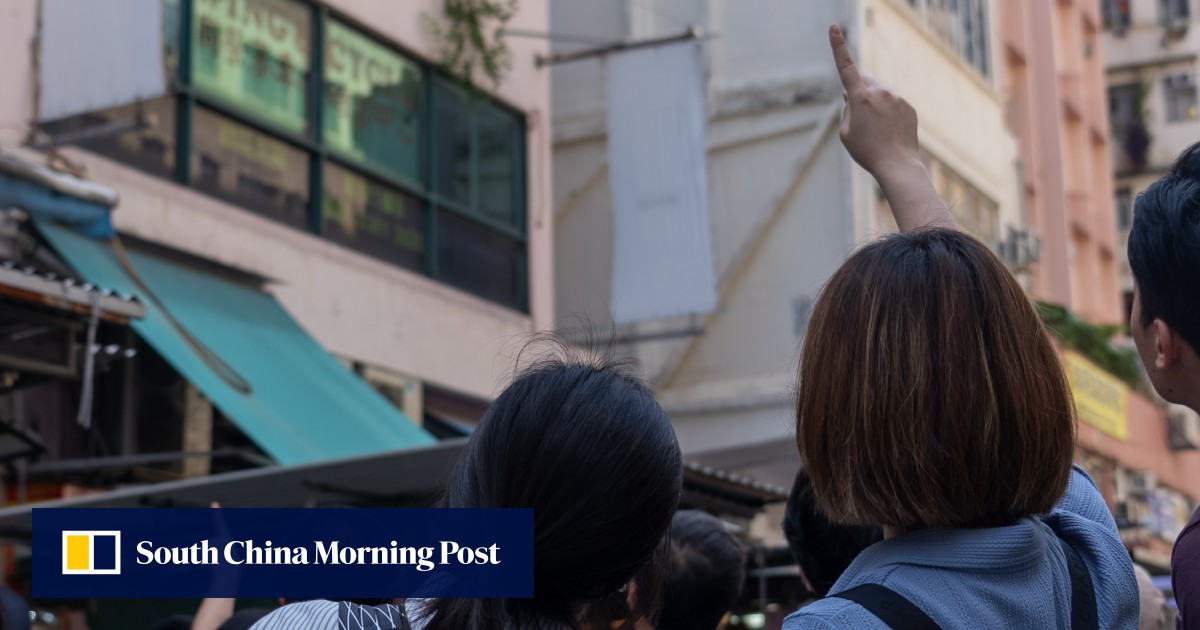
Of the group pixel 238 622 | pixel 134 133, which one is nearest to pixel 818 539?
pixel 238 622

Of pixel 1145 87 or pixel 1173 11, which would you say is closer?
pixel 1173 11

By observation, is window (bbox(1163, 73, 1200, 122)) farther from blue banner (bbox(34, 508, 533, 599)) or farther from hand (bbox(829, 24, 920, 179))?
blue banner (bbox(34, 508, 533, 599))

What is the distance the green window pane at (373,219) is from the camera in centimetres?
1196

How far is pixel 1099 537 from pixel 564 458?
→ 2.38 ft

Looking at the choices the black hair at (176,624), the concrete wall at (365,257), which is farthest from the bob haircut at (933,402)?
the concrete wall at (365,257)

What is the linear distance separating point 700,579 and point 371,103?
31.0ft

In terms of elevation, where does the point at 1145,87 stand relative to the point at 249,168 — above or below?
above

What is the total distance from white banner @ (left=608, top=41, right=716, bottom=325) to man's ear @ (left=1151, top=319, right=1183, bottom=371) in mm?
11318

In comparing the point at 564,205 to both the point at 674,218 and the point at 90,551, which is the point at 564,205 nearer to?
the point at 674,218

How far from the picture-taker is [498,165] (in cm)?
1417

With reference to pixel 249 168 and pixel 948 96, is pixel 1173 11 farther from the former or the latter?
pixel 249 168

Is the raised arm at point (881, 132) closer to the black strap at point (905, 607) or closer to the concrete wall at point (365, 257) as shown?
the black strap at point (905, 607)

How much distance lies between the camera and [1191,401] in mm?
2303

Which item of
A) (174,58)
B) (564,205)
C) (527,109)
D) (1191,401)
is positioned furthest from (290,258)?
(1191,401)
